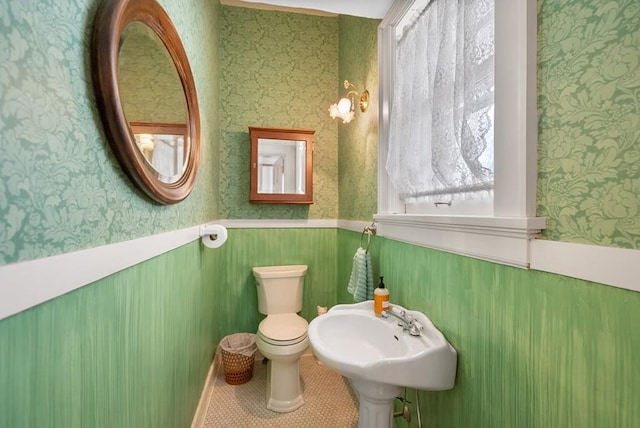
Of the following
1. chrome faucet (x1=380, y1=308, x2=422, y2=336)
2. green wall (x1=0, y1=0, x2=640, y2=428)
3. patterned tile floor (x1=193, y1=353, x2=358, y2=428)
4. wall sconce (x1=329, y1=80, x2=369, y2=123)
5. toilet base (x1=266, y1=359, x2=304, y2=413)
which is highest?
wall sconce (x1=329, y1=80, x2=369, y2=123)

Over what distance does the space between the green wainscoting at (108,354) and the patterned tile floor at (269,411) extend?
35 cm

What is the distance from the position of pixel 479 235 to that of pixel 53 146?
1028 millimetres

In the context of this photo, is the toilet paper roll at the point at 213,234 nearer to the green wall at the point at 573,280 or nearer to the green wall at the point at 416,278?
the green wall at the point at 416,278

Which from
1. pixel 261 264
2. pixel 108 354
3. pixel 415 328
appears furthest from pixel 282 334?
pixel 108 354

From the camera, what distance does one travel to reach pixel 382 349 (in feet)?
3.92

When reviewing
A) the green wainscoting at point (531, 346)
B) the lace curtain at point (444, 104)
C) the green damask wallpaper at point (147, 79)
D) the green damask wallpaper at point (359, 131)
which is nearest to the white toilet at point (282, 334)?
the green damask wallpaper at point (359, 131)

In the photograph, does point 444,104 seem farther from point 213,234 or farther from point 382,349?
point 213,234

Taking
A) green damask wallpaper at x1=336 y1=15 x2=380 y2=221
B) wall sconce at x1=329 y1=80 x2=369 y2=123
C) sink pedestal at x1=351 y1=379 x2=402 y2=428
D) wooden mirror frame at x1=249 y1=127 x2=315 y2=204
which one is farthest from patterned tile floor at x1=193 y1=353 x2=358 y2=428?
wall sconce at x1=329 y1=80 x2=369 y2=123

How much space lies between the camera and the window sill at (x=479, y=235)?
2.20 ft

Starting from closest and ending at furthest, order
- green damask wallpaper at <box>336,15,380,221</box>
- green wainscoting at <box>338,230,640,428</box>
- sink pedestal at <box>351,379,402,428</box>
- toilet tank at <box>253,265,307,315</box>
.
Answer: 1. green wainscoting at <box>338,230,640,428</box>
2. sink pedestal at <box>351,379,402,428</box>
3. green damask wallpaper at <box>336,15,380,221</box>
4. toilet tank at <box>253,265,307,315</box>

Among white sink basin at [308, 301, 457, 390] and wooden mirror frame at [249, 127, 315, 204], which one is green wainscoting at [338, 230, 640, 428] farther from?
wooden mirror frame at [249, 127, 315, 204]

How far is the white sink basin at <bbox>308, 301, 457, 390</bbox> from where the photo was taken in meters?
0.89

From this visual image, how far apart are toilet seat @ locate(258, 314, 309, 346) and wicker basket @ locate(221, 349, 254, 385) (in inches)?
12.9

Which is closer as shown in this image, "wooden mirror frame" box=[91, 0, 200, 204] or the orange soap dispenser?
"wooden mirror frame" box=[91, 0, 200, 204]
